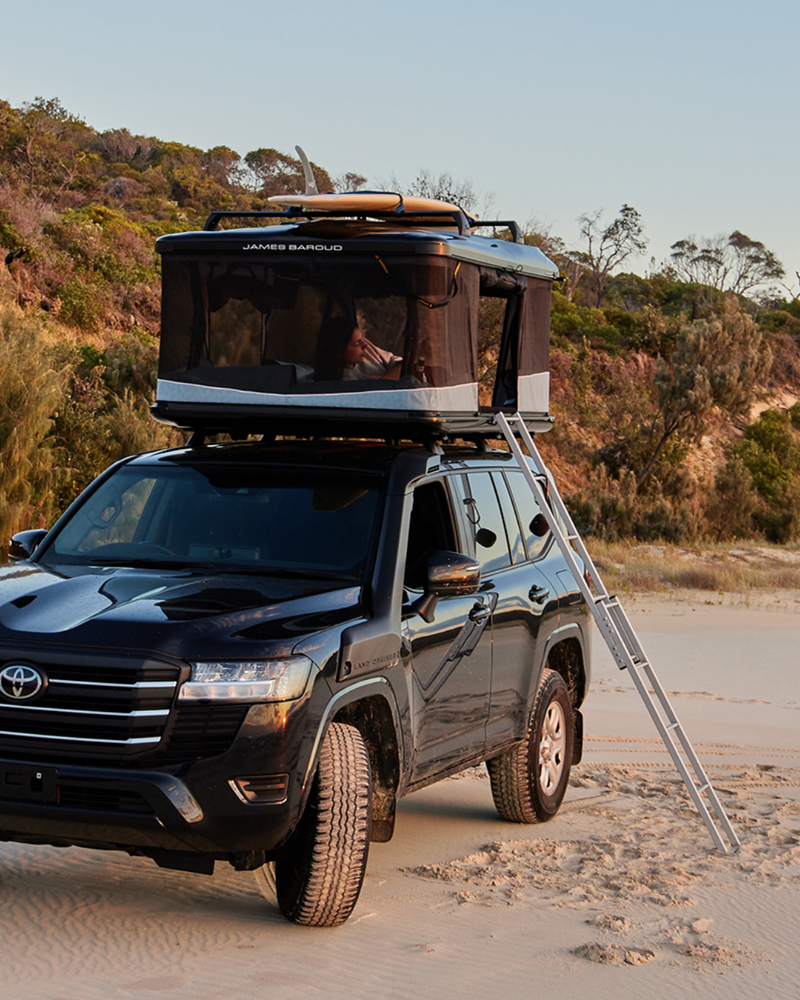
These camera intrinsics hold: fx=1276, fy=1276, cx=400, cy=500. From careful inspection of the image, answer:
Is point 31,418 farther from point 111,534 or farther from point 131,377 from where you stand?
point 111,534

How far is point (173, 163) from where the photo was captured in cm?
5609

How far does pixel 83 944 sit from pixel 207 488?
216 cm

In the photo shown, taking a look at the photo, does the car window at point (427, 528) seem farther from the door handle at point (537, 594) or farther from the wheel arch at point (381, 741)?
the door handle at point (537, 594)

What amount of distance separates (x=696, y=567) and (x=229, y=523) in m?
19.2

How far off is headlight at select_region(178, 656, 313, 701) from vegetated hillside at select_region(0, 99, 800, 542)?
41.1ft

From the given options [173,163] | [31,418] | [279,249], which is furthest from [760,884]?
[173,163]

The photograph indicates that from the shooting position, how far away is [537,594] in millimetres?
6996

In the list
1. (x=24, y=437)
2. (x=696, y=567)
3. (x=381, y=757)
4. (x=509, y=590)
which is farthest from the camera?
(x=696, y=567)

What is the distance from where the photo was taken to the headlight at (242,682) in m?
4.46

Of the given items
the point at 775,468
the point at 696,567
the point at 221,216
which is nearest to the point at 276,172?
the point at 775,468

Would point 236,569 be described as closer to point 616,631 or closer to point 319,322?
point 319,322

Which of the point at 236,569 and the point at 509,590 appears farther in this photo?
the point at 509,590

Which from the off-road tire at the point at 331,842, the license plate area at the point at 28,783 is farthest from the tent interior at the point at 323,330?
the license plate area at the point at 28,783

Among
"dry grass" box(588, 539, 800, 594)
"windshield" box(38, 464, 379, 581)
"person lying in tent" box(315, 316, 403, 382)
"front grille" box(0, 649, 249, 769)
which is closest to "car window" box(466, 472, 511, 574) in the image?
"person lying in tent" box(315, 316, 403, 382)
